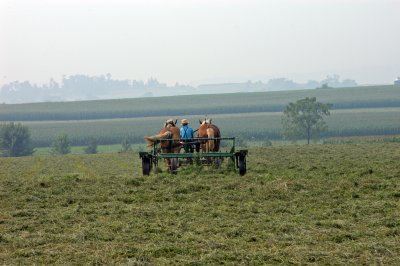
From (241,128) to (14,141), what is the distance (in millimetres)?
39490

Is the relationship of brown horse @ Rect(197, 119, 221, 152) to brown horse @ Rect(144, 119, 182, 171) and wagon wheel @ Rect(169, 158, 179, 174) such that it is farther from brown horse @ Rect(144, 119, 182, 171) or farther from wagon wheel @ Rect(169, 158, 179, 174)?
wagon wheel @ Rect(169, 158, 179, 174)

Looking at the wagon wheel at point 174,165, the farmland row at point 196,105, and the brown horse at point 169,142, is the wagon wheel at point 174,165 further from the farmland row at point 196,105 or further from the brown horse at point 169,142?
the farmland row at point 196,105

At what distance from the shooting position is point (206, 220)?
14.0 meters

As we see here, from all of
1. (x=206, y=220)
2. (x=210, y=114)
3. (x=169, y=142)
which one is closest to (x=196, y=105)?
(x=210, y=114)

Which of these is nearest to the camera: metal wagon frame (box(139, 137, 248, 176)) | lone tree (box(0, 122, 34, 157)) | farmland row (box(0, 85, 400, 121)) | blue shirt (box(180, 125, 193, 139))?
metal wagon frame (box(139, 137, 248, 176))

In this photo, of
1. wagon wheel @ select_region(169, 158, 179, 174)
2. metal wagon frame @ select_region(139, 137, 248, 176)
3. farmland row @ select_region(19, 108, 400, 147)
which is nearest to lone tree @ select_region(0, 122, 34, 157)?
farmland row @ select_region(19, 108, 400, 147)

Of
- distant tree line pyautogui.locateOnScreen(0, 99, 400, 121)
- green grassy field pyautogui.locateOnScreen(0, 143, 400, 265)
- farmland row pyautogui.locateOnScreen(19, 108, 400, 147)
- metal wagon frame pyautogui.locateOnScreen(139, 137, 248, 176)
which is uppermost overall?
metal wagon frame pyautogui.locateOnScreen(139, 137, 248, 176)

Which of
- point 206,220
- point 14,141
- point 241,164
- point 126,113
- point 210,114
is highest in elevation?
point 241,164

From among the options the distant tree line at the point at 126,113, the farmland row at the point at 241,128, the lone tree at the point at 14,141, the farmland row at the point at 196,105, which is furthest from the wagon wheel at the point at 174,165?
the distant tree line at the point at 126,113

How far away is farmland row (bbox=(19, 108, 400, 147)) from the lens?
10081cm

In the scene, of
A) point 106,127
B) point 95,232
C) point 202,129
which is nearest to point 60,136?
point 106,127

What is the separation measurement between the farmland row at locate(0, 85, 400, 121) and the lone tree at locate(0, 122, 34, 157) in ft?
199

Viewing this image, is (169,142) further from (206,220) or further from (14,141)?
(14,141)

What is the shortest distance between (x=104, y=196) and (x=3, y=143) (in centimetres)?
6718
